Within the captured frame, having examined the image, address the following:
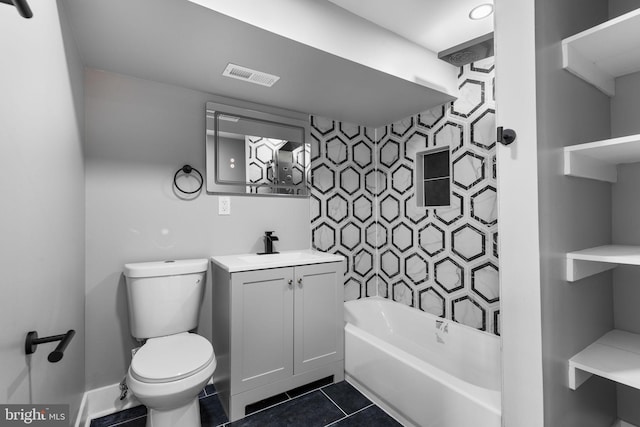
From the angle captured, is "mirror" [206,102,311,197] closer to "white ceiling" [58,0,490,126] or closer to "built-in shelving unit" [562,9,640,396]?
"white ceiling" [58,0,490,126]

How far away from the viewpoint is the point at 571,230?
4.12 feet

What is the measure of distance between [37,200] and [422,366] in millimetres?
1930

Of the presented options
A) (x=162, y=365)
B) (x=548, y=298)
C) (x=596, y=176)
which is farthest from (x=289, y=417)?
(x=596, y=176)

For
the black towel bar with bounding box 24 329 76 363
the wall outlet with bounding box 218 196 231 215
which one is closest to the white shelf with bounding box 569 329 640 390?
the black towel bar with bounding box 24 329 76 363

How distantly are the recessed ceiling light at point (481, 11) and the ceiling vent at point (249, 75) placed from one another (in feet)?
4.07

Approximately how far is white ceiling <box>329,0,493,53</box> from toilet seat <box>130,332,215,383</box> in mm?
2100

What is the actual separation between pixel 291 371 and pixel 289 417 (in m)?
0.27

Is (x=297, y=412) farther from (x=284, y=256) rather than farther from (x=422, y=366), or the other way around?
(x=284, y=256)

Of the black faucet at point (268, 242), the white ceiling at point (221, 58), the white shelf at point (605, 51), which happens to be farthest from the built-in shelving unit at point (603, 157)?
the black faucet at point (268, 242)

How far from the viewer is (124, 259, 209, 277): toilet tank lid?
5.84 feet

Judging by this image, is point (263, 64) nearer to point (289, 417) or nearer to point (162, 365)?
point (162, 365)

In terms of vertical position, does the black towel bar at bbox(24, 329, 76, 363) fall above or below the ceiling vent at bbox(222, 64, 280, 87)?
below

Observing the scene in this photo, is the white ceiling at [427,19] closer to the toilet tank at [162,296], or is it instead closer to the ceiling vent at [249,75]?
the ceiling vent at [249,75]

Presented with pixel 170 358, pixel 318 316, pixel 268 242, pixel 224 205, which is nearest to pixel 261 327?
pixel 318 316
